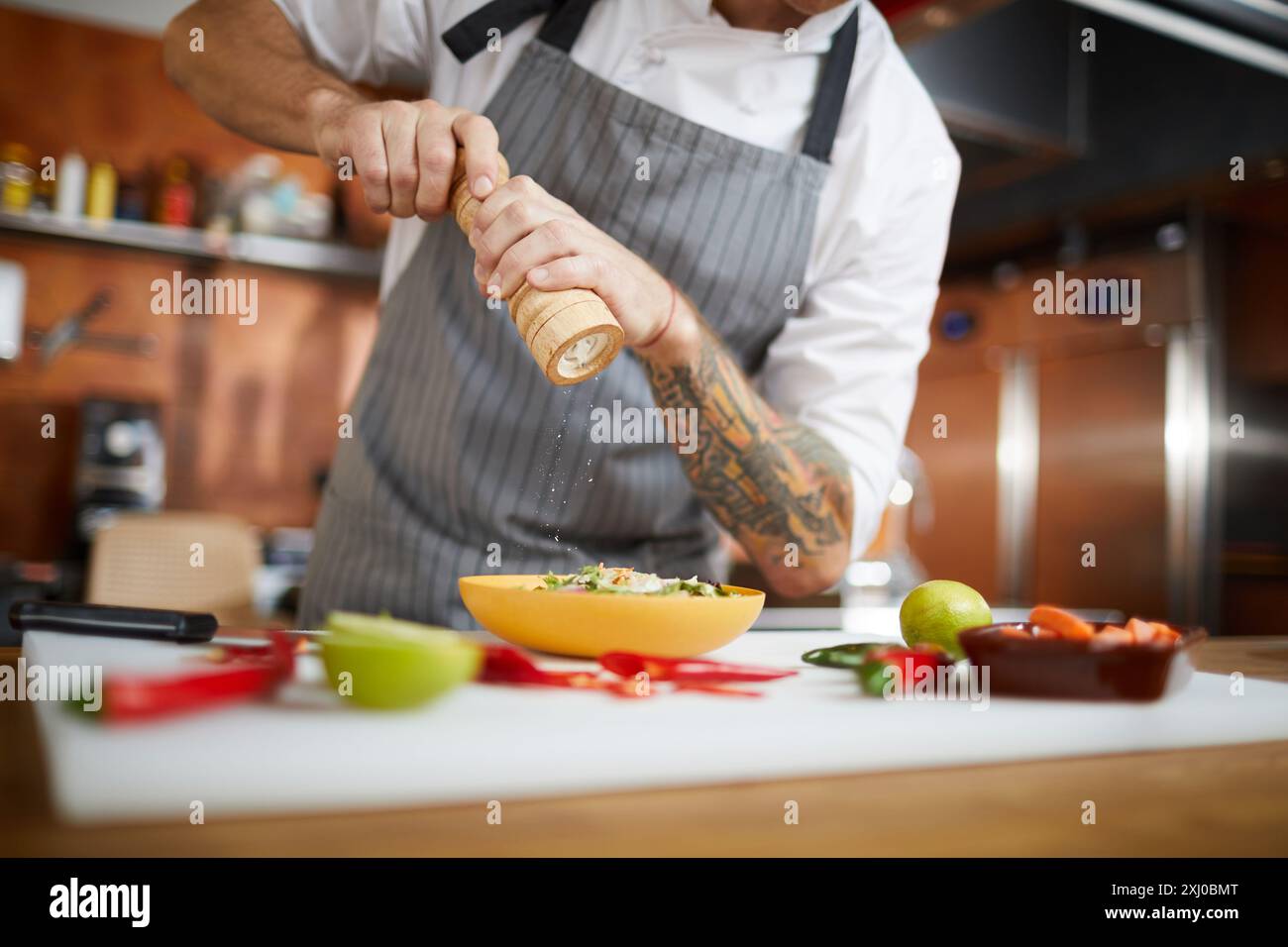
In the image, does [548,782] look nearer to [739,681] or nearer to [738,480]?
Result: [739,681]

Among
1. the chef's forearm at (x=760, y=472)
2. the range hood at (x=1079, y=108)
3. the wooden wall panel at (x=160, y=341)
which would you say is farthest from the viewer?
the wooden wall panel at (x=160, y=341)

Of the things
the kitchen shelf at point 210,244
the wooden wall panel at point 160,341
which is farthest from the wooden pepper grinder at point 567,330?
the wooden wall panel at point 160,341

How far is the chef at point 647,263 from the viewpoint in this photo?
3.56 feet

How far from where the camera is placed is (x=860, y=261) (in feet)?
3.89

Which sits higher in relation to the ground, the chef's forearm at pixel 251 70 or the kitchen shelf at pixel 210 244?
the kitchen shelf at pixel 210 244

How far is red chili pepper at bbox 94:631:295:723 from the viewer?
0.40 m

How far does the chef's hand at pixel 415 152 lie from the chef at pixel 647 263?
214 mm

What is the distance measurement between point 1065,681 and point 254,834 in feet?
1.54

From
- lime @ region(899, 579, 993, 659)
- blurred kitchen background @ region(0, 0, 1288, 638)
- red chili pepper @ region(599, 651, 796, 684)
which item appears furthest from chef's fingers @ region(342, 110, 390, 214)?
blurred kitchen background @ region(0, 0, 1288, 638)

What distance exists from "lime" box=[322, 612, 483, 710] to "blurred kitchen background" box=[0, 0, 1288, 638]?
7.80ft

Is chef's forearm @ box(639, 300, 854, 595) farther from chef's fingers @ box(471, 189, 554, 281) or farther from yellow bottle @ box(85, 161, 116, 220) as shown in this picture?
yellow bottle @ box(85, 161, 116, 220)

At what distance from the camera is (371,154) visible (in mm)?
827

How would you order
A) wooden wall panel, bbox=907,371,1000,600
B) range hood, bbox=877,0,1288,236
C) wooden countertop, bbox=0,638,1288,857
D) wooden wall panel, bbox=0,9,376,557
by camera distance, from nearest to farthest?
wooden countertop, bbox=0,638,1288,857 < range hood, bbox=877,0,1288,236 < wooden wall panel, bbox=0,9,376,557 < wooden wall panel, bbox=907,371,1000,600

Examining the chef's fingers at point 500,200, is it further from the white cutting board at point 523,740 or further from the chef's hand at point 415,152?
the white cutting board at point 523,740
